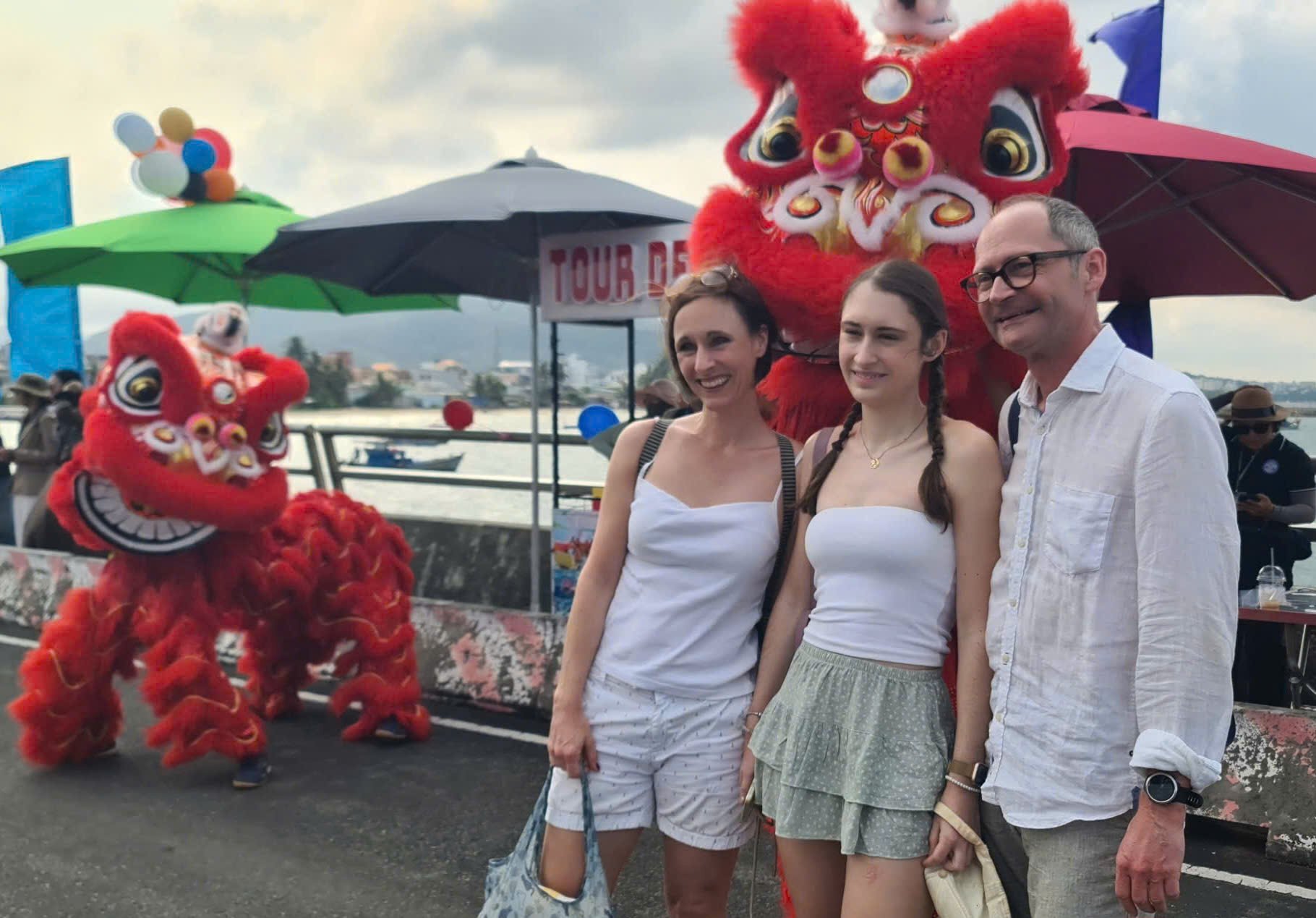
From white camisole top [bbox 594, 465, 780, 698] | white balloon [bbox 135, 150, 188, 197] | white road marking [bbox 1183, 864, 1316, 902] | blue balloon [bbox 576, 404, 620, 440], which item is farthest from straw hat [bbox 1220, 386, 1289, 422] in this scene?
white balloon [bbox 135, 150, 188, 197]

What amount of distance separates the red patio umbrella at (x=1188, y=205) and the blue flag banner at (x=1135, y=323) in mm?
88

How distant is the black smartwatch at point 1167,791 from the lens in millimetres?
1646

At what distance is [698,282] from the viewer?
7.79 feet

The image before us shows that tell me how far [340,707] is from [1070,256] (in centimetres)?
409

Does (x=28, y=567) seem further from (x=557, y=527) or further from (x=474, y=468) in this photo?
(x=557, y=527)

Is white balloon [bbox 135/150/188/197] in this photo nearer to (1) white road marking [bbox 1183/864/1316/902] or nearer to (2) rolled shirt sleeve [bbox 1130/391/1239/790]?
(1) white road marking [bbox 1183/864/1316/902]

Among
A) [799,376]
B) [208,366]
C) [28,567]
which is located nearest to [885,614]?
[799,376]

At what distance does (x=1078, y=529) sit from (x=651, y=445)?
970 mm

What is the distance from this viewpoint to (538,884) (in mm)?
2314

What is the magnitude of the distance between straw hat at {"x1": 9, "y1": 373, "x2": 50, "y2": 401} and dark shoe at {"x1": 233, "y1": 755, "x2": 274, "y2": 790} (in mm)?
5398

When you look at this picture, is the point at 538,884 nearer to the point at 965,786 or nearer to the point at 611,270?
the point at 965,786

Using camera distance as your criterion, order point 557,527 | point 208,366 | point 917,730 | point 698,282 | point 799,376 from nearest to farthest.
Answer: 1. point 917,730
2. point 698,282
3. point 799,376
4. point 208,366
5. point 557,527

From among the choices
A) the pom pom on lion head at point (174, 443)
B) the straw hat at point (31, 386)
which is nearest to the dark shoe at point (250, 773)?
the pom pom on lion head at point (174, 443)

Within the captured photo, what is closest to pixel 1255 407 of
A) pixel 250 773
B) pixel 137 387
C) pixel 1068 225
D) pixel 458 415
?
pixel 1068 225
